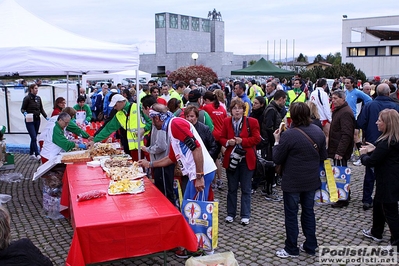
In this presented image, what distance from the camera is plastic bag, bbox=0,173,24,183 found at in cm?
802

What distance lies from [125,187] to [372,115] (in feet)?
12.6

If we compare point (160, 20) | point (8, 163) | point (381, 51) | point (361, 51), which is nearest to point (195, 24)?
point (160, 20)

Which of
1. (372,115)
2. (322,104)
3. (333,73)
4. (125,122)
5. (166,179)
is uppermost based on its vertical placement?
(333,73)

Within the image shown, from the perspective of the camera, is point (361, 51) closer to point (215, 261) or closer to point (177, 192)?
point (177, 192)

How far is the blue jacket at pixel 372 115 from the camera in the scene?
Answer: 5.93m

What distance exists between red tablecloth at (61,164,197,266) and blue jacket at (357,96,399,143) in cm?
357

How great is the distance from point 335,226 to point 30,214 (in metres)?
4.53

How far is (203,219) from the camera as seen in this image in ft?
13.8

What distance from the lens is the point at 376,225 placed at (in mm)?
4812

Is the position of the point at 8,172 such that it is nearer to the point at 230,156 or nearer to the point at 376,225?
the point at 230,156

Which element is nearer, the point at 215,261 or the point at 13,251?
the point at 13,251

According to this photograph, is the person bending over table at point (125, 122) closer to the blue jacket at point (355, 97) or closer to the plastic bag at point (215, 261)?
the plastic bag at point (215, 261)

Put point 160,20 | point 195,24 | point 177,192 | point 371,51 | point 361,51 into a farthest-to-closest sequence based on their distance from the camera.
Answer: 1. point 195,24
2. point 160,20
3. point 361,51
4. point 371,51
5. point 177,192

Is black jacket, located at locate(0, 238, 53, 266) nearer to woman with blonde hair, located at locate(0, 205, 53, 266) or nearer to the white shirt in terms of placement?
woman with blonde hair, located at locate(0, 205, 53, 266)
